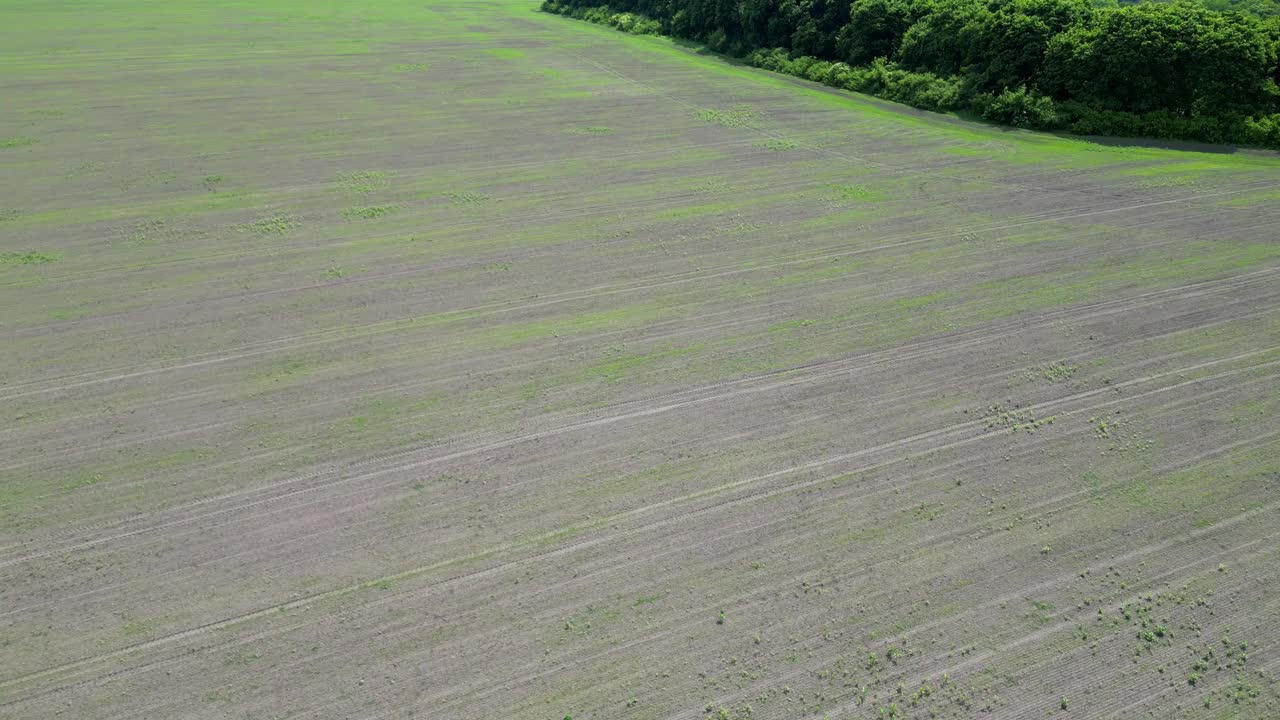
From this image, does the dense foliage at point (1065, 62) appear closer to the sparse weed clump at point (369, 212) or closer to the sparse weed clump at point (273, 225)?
the sparse weed clump at point (369, 212)

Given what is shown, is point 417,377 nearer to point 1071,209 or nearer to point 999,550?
point 999,550

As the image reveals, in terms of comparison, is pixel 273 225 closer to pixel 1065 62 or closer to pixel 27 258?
pixel 27 258

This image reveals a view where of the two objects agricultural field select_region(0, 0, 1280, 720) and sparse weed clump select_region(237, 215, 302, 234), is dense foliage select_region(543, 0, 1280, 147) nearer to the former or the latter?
agricultural field select_region(0, 0, 1280, 720)

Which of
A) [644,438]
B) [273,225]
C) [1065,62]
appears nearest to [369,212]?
[273,225]

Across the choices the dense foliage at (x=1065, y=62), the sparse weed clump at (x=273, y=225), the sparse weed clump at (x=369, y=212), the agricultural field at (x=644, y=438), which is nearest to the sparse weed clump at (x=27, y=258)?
the agricultural field at (x=644, y=438)

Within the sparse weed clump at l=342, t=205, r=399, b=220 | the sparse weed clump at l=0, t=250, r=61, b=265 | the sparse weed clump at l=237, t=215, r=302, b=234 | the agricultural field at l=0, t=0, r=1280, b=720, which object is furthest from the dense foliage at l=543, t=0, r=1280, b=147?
the sparse weed clump at l=0, t=250, r=61, b=265

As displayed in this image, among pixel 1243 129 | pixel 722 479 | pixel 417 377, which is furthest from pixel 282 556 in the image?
pixel 1243 129
